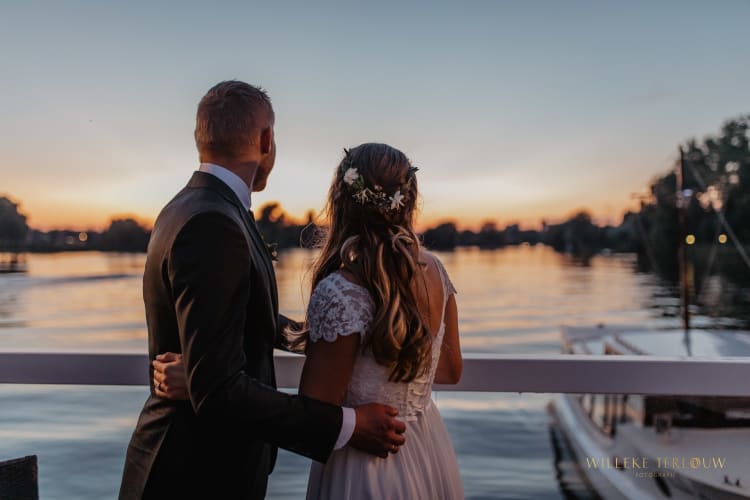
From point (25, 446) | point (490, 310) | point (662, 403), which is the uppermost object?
point (25, 446)

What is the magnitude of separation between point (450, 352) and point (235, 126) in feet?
2.36

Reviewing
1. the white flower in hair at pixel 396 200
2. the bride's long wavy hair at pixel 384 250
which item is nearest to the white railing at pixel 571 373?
the bride's long wavy hair at pixel 384 250

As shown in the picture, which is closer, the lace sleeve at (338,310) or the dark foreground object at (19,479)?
the lace sleeve at (338,310)

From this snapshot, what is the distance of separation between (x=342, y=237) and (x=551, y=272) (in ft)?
252

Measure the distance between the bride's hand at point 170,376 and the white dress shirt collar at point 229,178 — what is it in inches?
13.1

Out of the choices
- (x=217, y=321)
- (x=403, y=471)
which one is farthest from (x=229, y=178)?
(x=403, y=471)

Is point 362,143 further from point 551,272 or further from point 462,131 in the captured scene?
point 551,272

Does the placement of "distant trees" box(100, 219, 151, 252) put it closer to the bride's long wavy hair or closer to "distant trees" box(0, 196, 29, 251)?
"distant trees" box(0, 196, 29, 251)

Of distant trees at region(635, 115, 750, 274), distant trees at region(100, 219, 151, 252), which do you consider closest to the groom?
distant trees at region(100, 219, 151, 252)

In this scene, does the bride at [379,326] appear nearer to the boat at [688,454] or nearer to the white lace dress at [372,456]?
the white lace dress at [372,456]

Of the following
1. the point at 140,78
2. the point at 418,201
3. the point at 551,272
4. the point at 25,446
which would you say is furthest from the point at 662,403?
the point at 551,272

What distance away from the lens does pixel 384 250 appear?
1.29 m

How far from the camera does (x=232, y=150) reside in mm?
1233

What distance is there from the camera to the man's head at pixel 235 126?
3.97 feet
